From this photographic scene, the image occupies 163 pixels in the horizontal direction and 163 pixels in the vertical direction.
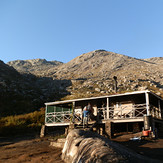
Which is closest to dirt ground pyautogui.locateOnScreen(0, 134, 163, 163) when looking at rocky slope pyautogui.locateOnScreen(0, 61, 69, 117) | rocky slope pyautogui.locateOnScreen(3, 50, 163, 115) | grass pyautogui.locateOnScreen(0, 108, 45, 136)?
grass pyautogui.locateOnScreen(0, 108, 45, 136)

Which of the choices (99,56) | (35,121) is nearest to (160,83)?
(35,121)

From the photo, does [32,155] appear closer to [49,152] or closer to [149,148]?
[49,152]

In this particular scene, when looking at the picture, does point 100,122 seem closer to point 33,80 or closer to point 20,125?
point 20,125

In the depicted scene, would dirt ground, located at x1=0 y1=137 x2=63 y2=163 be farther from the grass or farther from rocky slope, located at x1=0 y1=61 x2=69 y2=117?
rocky slope, located at x1=0 y1=61 x2=69 y2=117

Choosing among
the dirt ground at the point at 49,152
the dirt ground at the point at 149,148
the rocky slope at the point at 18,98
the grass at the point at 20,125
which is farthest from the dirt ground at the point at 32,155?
the rocky slope at the point at 18,98

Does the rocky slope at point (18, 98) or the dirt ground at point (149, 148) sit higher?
the rocky slope at point (18, 98)

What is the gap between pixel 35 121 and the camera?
78.7ft

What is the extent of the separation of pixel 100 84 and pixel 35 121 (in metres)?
28.2

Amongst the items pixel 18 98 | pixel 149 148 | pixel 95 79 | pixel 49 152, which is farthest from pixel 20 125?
pixel 95 79

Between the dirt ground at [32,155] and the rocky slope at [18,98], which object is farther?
the rocky slope at [18,98]

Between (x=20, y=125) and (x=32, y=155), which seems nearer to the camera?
(x=32, y=155)

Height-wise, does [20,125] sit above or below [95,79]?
below

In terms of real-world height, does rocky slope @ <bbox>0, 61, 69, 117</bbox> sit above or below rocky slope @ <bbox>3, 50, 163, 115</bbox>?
below

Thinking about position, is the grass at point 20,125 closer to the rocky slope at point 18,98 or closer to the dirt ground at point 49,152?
the rocky slope at point 18,98
